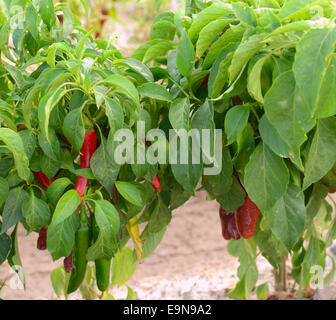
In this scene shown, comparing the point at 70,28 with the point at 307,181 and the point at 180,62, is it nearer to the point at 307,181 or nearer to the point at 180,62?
the point at 180,62

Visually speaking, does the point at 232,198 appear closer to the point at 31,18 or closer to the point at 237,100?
the point at 237,100

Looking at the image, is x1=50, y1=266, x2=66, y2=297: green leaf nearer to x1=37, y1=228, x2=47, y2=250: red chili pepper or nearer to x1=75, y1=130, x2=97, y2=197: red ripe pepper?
x1=37, y1=228, x2=47, y2=250: red chili pepper

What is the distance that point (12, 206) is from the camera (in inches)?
28.4

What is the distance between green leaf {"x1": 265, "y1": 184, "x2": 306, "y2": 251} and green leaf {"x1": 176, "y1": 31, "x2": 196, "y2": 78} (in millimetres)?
221

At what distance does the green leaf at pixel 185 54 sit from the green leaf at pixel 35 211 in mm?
270

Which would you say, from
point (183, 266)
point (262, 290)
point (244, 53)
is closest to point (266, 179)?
point (244, 53)

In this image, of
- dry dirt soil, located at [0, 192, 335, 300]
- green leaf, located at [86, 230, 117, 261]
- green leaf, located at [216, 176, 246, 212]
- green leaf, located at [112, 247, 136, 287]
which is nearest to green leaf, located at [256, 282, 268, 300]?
dry dirt soil, located at [0, 192, 335, 300]

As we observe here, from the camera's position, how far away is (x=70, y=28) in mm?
795

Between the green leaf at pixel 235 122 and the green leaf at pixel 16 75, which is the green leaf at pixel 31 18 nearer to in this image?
the green leaf at pixel 16 75

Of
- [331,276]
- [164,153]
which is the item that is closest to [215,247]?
[331,276]

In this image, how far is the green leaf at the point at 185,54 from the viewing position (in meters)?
0.68

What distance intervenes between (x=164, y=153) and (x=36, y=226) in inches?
8.1

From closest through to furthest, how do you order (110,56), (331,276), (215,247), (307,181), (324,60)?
1. (324,60)
2. (307,181)
3. (110,56)
4. (331,276)
5. (215,247)
